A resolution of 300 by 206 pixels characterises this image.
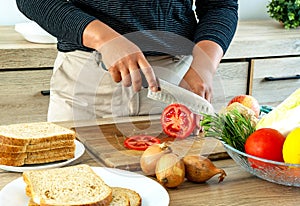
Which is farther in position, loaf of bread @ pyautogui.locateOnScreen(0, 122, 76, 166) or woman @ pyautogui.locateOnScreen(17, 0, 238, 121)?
woman @ pyautogui.locateOnScreen(17, 0, 238, 121)

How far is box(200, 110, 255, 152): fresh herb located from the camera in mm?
1198

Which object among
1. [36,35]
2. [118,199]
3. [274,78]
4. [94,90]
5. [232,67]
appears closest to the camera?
[118,199]

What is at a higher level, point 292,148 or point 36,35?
point 292,148

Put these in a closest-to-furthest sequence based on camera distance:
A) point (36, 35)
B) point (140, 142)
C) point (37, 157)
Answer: point (37, 157)
point (140, 142)
point (36, 35)

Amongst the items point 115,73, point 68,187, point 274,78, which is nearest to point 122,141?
point 115,73

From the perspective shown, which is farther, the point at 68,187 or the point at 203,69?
the point at 203,69

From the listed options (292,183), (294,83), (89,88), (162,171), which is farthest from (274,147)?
(294,83)

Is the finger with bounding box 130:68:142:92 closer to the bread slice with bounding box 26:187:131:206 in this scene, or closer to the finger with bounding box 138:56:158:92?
the finger with bounding box 138:56:158:92

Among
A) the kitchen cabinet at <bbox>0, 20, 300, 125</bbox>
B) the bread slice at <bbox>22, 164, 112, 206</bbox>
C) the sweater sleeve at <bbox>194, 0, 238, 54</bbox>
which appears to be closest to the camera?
the bread slice at <bbox>22, 164, 112, 206</bbox>

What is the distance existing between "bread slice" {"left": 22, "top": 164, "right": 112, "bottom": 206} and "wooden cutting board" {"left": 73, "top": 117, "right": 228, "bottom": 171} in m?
0.16

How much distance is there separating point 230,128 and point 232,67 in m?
1.42

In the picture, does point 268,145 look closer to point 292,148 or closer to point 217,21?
point 292,148

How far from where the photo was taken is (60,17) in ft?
5.00

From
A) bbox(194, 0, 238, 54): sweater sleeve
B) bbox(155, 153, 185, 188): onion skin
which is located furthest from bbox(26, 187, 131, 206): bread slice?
bbox(194, 0, 238, 54): sweater sleeve
